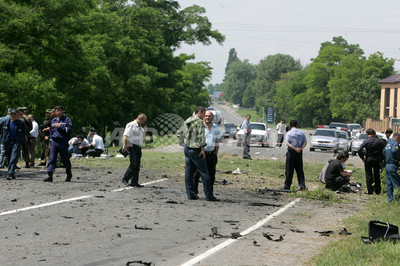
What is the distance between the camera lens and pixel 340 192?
18.1 metres

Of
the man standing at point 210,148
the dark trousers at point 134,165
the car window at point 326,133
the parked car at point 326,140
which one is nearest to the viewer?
the man standing at point 210,148

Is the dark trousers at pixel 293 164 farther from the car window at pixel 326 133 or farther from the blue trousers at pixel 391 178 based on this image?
the car window at pixel 326 133

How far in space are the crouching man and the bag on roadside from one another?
823 cm

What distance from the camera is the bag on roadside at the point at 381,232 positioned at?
9680 millimetres

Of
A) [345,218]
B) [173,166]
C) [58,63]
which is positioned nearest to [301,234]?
[345,218]

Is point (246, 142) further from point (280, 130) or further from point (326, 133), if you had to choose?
point (326, 133)

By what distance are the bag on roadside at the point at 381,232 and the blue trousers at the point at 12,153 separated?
11.0 metres

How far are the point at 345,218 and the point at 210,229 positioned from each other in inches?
143

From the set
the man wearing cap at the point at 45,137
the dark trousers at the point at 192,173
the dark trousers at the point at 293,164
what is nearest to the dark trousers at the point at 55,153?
the dark trousers at the point at 192,173

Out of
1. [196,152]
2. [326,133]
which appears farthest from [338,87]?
[196,152]

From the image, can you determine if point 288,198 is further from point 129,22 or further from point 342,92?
point 342,92

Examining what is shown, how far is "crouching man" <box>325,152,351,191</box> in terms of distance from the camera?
18.1m

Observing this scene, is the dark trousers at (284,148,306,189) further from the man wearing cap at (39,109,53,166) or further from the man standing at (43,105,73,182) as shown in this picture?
the man wearing cap at (39,109,53,166)

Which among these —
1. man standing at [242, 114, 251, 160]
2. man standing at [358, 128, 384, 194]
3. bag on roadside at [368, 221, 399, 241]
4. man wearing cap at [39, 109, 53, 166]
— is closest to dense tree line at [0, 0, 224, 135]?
man wearing cap at [39, 109, 53, 166]
